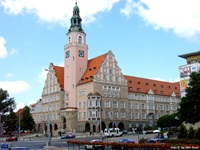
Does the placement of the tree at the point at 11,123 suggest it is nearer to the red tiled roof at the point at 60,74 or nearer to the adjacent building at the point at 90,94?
the adjacent building at the point at 90,94

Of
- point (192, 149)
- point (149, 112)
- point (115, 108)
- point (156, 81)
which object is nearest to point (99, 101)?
point (115, 108)

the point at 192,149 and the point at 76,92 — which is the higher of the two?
the point at 76,92

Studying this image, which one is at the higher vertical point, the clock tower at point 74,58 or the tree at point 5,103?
the clock tower at point 74,58

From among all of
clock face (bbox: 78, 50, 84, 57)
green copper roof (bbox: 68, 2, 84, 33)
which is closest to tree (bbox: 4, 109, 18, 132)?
clock face (bbox: 78, 50, 84, 57)

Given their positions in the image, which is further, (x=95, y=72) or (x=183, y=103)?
(x=95, y=72)

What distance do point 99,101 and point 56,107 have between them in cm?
1707

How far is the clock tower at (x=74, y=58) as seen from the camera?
278ft

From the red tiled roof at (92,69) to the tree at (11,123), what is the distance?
27.5 m

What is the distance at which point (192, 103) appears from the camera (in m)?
42.0

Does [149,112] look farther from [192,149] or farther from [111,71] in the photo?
[192,149]

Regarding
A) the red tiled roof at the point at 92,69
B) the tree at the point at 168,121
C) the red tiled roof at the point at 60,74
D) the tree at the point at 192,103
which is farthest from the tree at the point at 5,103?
the tree at the point at 192,103

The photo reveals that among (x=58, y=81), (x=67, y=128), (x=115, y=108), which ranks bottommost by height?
(x=67, y=128)

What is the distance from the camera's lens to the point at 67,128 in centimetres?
8175

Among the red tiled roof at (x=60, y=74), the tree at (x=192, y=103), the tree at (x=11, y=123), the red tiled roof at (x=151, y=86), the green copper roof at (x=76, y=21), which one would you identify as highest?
the green copper roof at (x=76, y=21)
